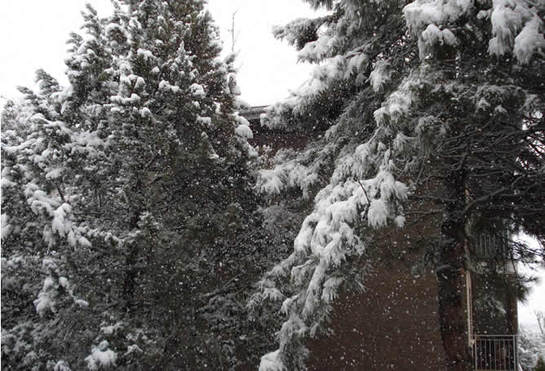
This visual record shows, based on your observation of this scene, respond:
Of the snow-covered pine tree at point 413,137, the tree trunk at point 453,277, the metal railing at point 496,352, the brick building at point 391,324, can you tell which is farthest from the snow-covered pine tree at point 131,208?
the metal railing at point 496,352

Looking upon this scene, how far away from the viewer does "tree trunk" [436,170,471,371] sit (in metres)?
5.98

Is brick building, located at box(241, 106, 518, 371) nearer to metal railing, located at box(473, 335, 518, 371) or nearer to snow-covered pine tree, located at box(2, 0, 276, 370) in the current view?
metal railing, located at box(473, 335, 518, 371)

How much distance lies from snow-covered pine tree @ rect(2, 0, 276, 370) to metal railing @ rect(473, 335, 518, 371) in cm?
654

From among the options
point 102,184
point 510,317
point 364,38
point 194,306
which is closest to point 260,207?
point 194,306

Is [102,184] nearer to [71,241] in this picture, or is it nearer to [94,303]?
[71,241]

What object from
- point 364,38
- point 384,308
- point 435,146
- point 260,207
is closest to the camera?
point 435,146

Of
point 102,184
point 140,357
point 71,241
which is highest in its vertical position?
point 102,184

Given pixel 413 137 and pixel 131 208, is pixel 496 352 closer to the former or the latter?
pixel 413 137

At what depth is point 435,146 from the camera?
5.68 meters

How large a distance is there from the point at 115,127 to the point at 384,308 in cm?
636

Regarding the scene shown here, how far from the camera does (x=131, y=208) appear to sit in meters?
6.47

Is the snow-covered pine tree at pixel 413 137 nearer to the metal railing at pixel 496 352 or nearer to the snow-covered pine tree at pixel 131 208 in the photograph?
the snow-covered pine tree at pixel 131 208

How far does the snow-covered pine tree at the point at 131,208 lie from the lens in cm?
589

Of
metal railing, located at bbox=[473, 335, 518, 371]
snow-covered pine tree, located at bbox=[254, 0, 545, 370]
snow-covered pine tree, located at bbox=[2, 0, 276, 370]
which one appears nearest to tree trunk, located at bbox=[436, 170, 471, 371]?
snow-covered pine tree, located at bbox=[254, 0, 545, 370]
